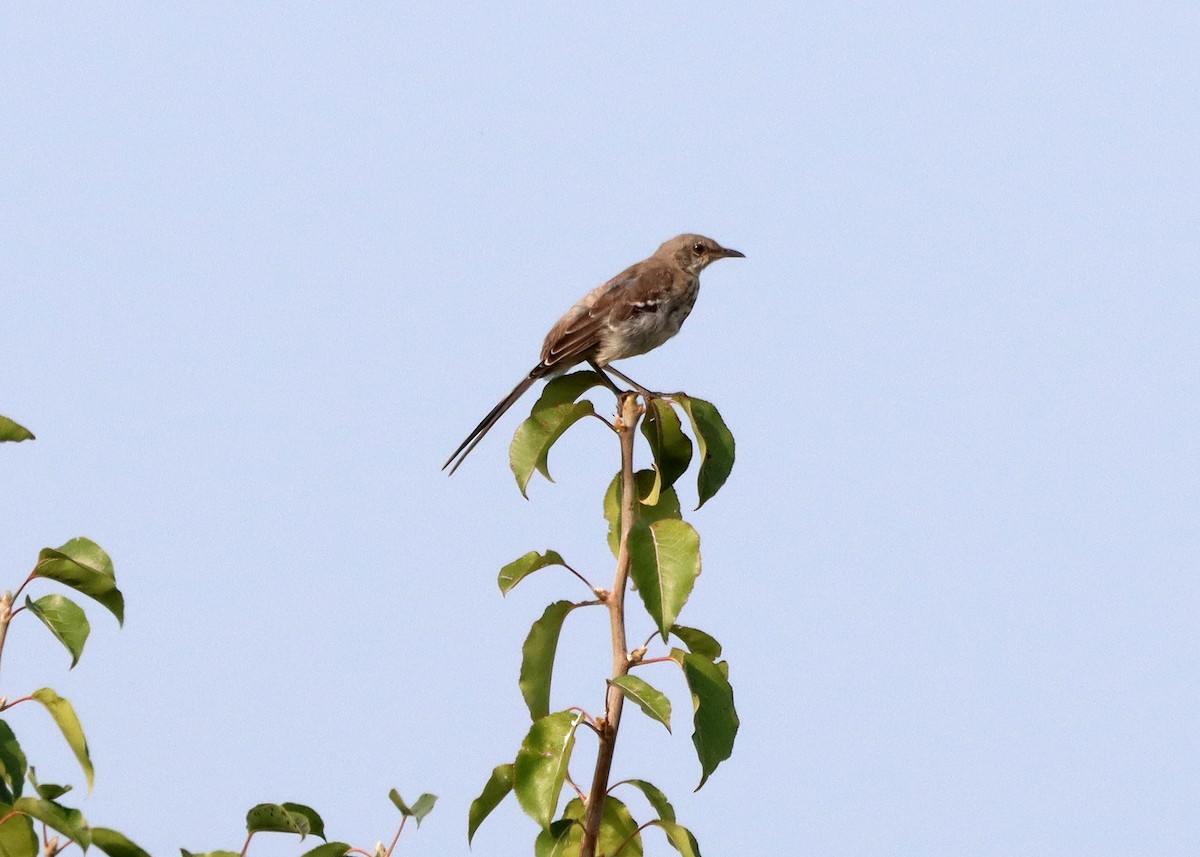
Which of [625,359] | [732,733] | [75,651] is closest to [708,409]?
[732,733]

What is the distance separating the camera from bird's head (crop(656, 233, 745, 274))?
8312mm

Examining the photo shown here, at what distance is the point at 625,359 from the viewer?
746cm

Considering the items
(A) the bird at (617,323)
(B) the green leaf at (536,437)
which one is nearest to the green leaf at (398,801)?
(B) the green leaf at (536,437)

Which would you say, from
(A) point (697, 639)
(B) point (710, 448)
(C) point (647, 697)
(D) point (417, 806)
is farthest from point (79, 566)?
(B) point (710, 448)

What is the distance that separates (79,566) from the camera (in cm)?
404

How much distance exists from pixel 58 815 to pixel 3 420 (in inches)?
49.0

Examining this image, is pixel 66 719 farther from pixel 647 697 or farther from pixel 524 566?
pixel 647 697

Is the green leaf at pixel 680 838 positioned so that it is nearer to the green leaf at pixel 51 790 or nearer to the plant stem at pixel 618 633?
the plant stem at pixel 618 633

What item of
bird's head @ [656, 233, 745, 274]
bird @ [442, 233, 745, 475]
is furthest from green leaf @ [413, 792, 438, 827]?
bird's head @ [656, 233, 745, 274]

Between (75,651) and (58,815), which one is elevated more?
(75,651)

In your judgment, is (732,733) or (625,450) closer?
(732,733)

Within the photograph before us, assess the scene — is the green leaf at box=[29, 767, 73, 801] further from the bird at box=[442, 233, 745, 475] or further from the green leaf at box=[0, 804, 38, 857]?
the bird at box=[442, 233, 745, 475]

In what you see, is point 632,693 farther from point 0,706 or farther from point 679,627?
point 0,706

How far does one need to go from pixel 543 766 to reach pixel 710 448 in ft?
4.14
